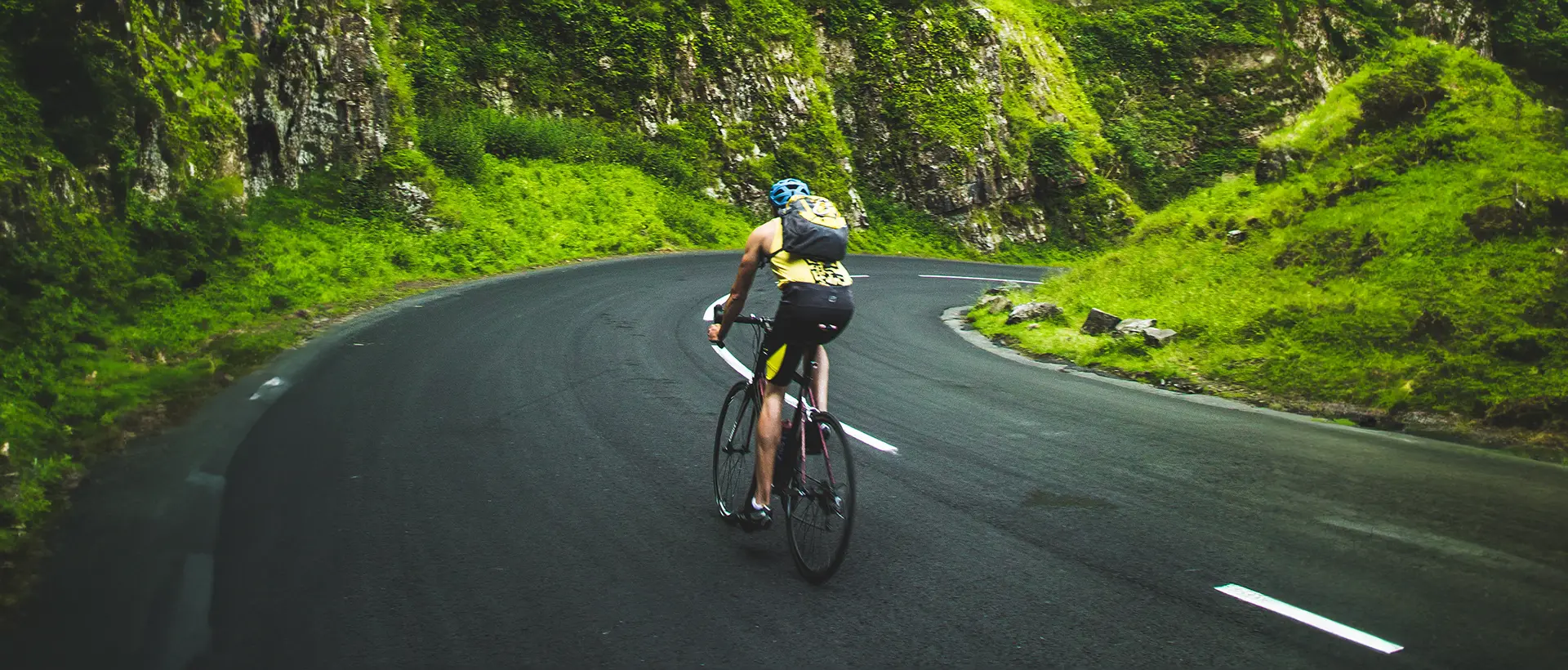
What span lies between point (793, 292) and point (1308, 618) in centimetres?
283

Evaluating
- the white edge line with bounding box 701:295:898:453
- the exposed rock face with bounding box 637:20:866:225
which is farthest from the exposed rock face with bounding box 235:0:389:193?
the white edge line with bounding box 701:295:898:453

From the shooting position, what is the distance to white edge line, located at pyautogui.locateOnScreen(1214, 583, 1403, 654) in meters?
3.78

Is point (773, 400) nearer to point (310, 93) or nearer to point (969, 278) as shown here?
point (310, 93)

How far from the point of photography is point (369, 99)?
19.5 m

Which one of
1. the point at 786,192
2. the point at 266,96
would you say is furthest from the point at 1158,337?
the point at 266,96

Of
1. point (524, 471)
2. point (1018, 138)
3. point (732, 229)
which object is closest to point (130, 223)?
point (524, 471)

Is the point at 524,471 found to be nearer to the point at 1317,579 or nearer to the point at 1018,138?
the point at 1317,579

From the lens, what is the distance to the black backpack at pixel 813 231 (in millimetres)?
4719

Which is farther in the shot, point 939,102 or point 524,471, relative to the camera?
point 939,102

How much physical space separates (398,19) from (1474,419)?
83.5 feet

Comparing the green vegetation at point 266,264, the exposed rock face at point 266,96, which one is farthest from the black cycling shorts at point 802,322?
the exposed rock face at point 266,96

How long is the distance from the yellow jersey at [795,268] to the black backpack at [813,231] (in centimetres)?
3

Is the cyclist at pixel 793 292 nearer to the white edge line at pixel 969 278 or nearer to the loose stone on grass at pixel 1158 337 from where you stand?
the loose stone on grass at pixel 1158 337

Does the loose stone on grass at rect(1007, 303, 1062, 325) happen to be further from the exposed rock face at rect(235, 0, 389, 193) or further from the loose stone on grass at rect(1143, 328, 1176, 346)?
the exposed rock face at rect(235, 0, 389, 193)
